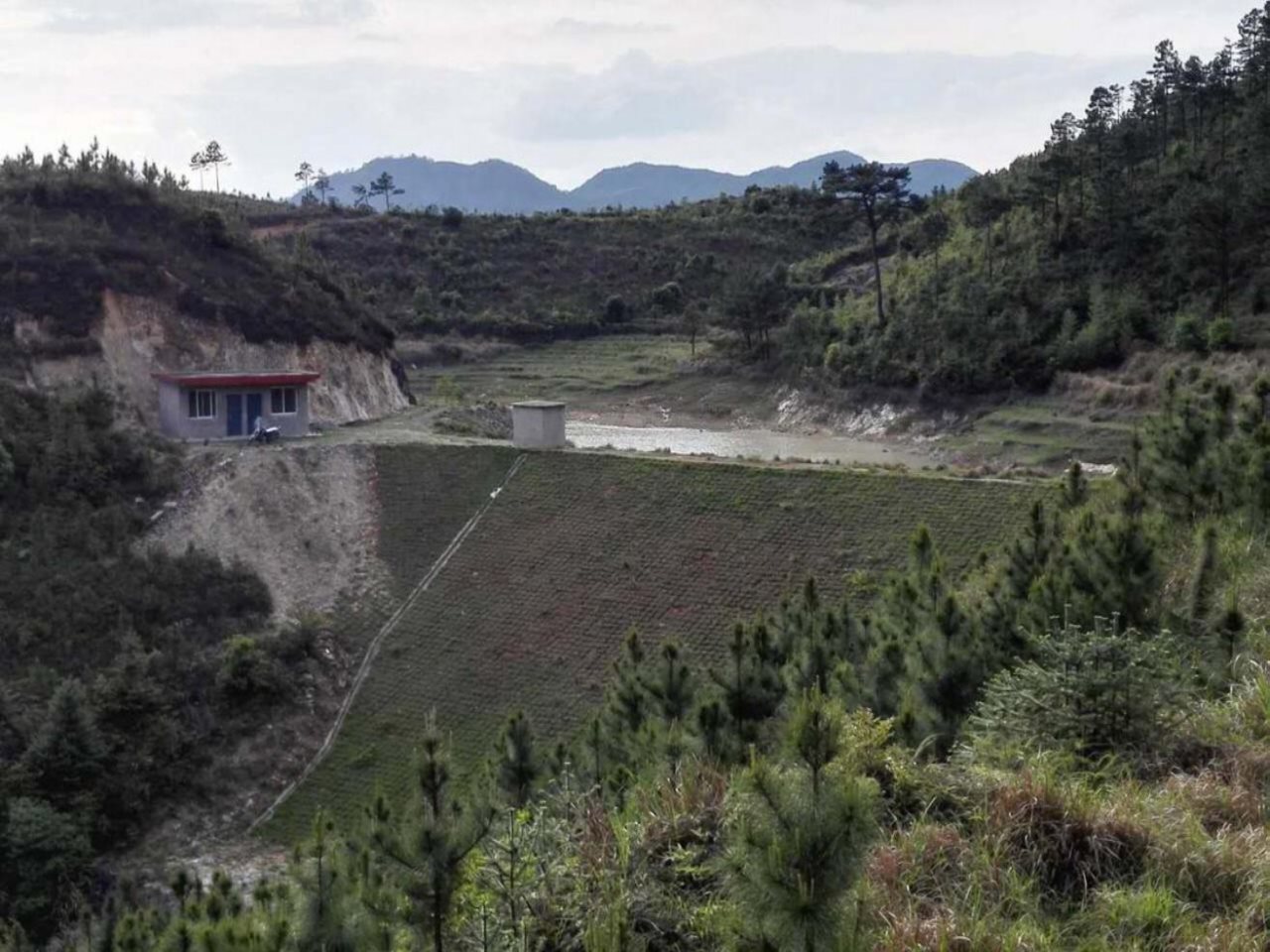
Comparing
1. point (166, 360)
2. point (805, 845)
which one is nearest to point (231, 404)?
point (166, 360)

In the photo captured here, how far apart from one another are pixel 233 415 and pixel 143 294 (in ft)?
12.7

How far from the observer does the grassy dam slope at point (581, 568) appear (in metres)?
21.8

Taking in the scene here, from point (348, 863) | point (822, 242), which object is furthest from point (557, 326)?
point (348, 863)

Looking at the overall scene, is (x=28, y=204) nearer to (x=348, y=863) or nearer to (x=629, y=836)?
(x=348, y=863)

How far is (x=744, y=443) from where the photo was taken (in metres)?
42.6

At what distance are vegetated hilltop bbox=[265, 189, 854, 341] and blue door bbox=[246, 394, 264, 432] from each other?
99.5ft

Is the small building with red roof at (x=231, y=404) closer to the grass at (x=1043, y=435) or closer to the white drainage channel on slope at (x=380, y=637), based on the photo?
the white drainage channel on slope at (x=380, y=637)

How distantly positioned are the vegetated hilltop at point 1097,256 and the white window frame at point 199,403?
80.3ft

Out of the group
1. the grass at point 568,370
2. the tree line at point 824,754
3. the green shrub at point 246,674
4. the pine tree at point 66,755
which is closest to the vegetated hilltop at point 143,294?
the green shrub at point 246,674

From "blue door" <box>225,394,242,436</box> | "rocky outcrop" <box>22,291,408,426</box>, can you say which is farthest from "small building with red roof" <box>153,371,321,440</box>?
"rocky outcrop" <box>22,291,408,426</box>

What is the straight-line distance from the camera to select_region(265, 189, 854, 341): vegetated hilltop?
65188 mm

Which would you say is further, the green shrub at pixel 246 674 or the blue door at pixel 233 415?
the blue door at pixel 233 415

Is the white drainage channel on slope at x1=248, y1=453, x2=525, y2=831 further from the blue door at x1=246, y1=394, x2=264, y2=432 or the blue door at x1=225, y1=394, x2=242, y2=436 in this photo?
the blue door at x1=225, y1=394, x2=242, y2=436

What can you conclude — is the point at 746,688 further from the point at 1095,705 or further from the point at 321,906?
the point at 321,906
